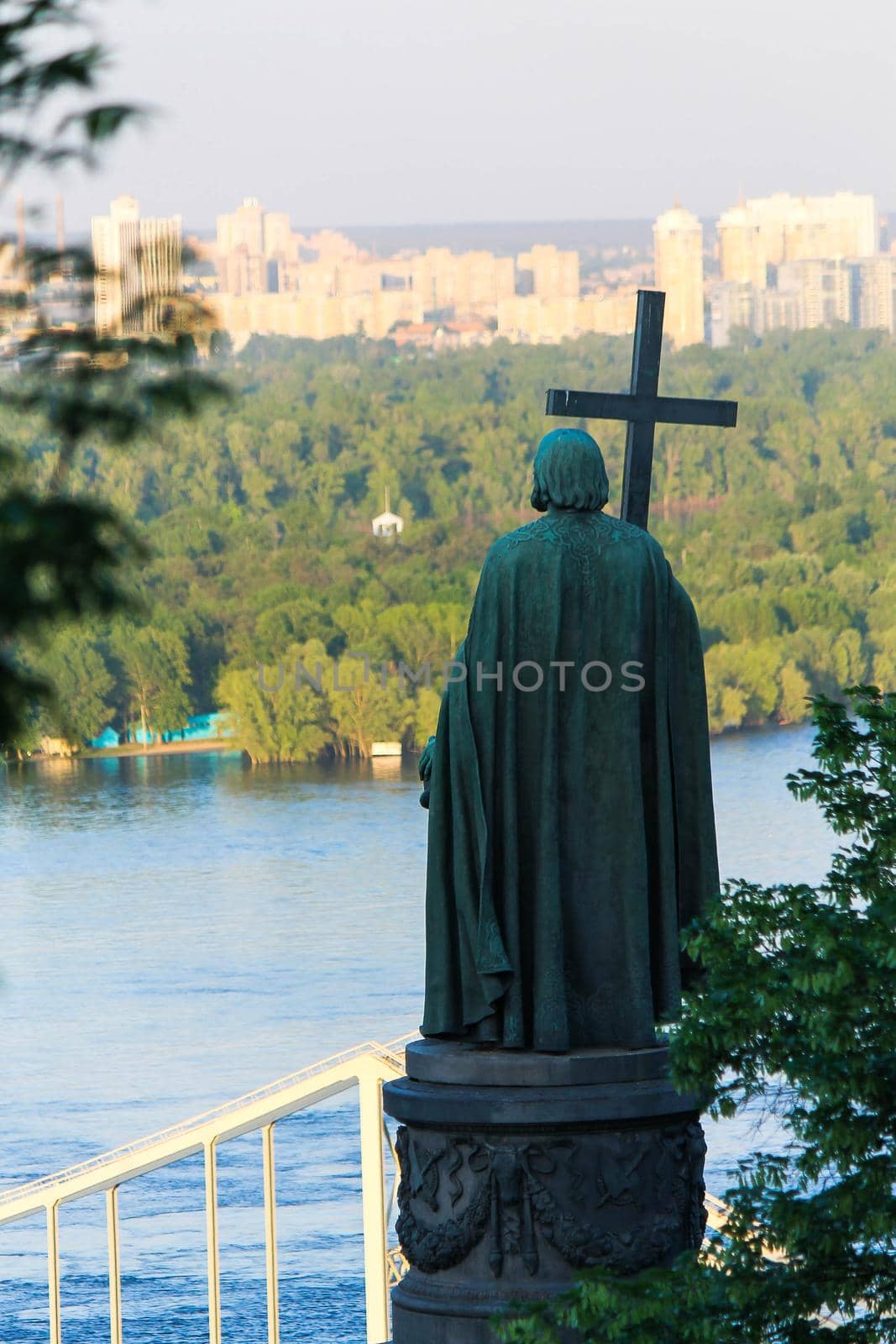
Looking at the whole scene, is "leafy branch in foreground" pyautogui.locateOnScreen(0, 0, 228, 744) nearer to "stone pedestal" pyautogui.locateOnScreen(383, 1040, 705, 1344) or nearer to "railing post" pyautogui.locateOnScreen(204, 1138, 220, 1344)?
"stone pedestal" pyautogui.locateOnScreen(383, 1040, 705, 1344)

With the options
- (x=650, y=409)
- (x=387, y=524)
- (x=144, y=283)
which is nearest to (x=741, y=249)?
(x=387, y=524)

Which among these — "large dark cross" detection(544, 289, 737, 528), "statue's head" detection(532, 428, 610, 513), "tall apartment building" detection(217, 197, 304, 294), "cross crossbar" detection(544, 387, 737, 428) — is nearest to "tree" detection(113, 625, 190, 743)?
"tall apartment building" detection(217, 197, 304, 294)

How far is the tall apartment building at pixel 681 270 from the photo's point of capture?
75312mm

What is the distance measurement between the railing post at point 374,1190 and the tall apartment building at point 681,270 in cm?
6039

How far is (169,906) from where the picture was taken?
3859 cm

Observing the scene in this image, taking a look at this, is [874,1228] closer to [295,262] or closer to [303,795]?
[303,795]

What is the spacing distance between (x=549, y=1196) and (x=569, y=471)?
1.30 m

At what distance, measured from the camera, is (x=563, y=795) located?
487 centimetres

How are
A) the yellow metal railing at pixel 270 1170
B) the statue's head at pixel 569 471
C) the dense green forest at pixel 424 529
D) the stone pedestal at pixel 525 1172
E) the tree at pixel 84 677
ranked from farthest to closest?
the dense green forest at pixel 424 529, the tree at pixel 84 677, the yellow metal railing at pixel 270 1170, the statue's head at pixel 569 471, the stone pedestal at pixel 525 1172

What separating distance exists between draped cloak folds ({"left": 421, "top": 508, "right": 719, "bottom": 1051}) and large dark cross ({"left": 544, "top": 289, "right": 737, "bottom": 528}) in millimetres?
486

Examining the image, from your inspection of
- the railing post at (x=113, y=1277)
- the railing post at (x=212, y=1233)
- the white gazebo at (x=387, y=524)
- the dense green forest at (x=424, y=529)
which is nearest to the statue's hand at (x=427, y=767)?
the railing post at (x=212, y=1233)

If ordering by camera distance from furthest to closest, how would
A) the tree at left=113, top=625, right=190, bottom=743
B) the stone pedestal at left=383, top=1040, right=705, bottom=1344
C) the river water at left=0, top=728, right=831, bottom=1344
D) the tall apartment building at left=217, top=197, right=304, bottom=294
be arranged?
the tall apartment building at left=217, top=197, right=304, bottom=294 → the tree at left=113, top=625, right=190, bottom=743 → the river water at left=0, top=728, right=831, bottom=1344 → the stone pedestal at left=383, top=1040, right=705, bottom=1344

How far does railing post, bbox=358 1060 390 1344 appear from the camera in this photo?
1348 cm

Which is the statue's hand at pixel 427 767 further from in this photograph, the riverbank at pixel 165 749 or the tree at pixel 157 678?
the riverbank at pixel 165 749
